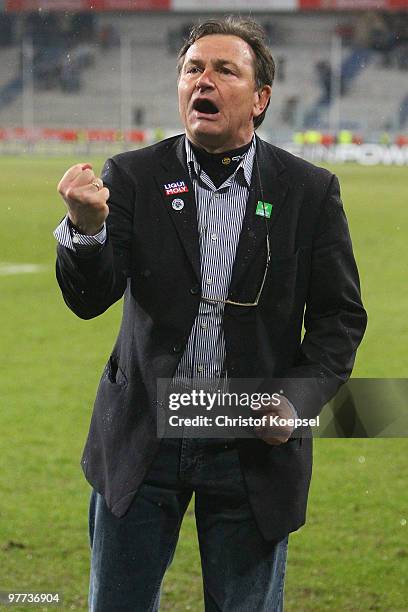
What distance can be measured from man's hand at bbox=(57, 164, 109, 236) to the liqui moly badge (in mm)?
180

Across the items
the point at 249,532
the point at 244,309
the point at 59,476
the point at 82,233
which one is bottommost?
the point at 59,476

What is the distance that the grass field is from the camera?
2.45m

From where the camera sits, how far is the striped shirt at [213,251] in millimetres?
1442

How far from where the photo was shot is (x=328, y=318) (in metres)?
1.46

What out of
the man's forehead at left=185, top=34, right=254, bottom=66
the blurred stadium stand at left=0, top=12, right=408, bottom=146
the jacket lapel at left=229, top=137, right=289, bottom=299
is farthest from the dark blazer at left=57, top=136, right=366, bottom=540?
the blurred stadium stand at left=0, top=12, right=408, bottom=146

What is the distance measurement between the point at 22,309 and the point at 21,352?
3.54 feet

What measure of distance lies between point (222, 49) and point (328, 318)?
1.24ft

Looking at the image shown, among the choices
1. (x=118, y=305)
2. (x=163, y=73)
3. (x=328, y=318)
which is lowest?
(x=163, y=73)

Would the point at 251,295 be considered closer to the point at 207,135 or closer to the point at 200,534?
the point at 207,135

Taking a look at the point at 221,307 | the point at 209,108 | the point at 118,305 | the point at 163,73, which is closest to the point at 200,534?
the point at 221,307

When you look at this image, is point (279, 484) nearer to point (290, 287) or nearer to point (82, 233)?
point (290, 287)

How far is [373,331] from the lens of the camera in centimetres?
528

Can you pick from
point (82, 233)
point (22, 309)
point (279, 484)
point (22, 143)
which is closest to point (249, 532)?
point (279, 484)

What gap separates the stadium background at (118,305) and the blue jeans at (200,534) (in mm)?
874
